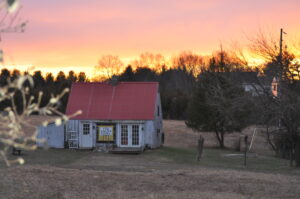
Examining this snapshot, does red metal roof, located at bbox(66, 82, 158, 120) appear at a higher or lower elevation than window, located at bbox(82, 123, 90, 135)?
higher

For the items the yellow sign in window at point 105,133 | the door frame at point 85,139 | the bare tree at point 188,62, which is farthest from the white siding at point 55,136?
the bare tree at point 188,62

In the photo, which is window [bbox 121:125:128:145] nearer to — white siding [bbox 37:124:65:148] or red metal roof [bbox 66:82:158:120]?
red metal roof [bbox 66:82:158:120]

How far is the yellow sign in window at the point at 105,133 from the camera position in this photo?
33.0m

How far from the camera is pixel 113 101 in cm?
3531

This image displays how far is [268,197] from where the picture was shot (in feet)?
47.4

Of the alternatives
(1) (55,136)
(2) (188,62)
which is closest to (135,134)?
(1) (55,136)

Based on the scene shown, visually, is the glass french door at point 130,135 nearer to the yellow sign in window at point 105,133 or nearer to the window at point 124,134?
the window at point 124,134

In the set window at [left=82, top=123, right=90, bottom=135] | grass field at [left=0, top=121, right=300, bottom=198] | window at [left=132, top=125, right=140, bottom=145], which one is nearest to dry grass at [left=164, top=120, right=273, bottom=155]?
window at [left=132, top=125, right=140, bottom=145]

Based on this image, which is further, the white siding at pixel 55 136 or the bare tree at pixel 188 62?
the bare tree at pixel 188 62

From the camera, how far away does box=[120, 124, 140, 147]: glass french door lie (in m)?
32.9

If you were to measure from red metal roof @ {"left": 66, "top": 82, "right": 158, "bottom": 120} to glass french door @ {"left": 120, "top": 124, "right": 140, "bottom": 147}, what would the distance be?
621 mm

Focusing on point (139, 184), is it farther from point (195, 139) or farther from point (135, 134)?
point (195, 139)

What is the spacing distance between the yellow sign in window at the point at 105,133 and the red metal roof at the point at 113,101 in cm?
71

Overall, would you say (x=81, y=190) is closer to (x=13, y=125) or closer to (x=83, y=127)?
(x=13, y=125)
